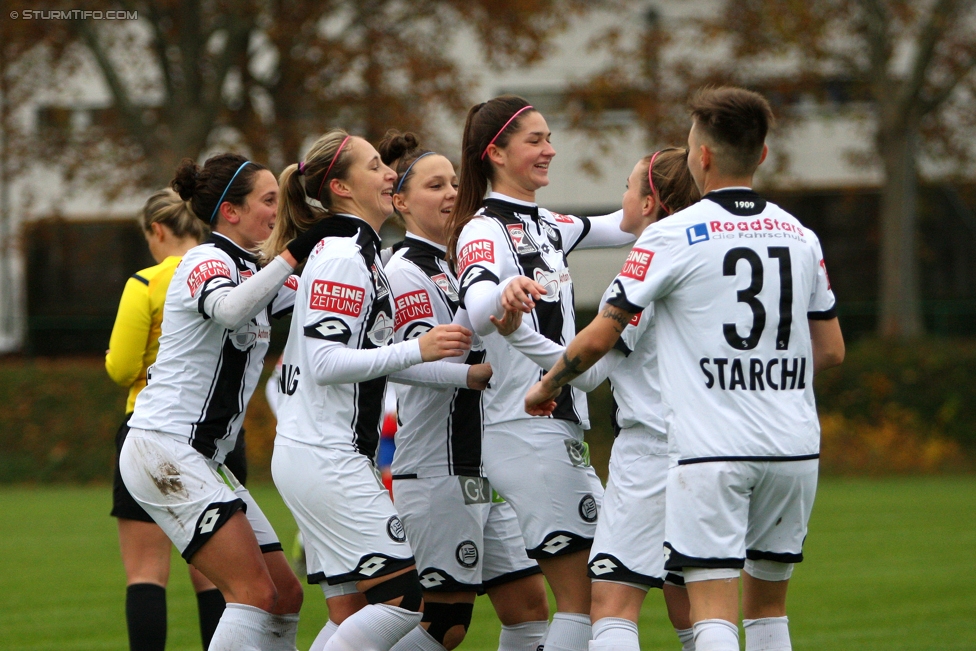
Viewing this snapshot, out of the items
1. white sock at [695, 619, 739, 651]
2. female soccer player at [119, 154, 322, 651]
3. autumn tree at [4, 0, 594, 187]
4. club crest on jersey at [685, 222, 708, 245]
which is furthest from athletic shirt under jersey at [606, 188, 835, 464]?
autumn tree at [4, 0, 594, 187]

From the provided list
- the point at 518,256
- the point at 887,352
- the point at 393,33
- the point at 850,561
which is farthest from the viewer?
the point at 393,33

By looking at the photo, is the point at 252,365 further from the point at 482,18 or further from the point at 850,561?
the point at 482,18

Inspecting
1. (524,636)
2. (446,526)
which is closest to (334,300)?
(446,526)

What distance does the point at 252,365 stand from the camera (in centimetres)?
486

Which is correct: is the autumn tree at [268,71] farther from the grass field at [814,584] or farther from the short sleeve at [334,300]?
the short sleeve at [334,300]

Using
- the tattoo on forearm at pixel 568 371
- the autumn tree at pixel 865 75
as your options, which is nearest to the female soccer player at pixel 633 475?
the tattoo on forearm at pixel 568 371

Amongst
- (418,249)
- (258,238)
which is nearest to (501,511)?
(418,249)

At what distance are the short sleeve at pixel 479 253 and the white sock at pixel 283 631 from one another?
1.45 m

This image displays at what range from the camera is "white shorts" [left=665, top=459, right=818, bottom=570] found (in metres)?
3.73

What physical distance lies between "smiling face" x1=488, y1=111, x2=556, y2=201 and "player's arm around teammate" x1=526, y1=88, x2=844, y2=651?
80 centimetres

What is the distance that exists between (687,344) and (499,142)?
3.98ft

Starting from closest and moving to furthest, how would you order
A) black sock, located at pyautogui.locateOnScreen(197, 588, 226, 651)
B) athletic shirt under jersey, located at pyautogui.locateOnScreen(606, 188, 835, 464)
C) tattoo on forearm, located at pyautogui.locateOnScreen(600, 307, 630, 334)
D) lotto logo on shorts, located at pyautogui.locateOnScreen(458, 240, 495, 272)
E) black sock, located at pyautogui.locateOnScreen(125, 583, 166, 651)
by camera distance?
athletic shirt under jersey, located at pyautogui.locateOnScreen(606, 188, 835, 464), tattoo on forearm, located at pyautogui.locateOnScreen(600, 307, 630, 334), lotto logo on shorts, located at pyautogui.locateOnScreen(458, 240, 495, 272), black sock, located at pyautogui.locateOnScreen(125, 583, 166, 651), black sock, located at pyautogui.locateOnScreen(197, 588, 226, 651)

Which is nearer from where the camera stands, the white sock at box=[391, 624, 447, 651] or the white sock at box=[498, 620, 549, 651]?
the white sock at box=[391, 624, 447, 651]

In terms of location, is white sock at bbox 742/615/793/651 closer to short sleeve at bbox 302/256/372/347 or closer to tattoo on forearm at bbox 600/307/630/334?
tattoo on forearm at bbox 600/307/630/334
